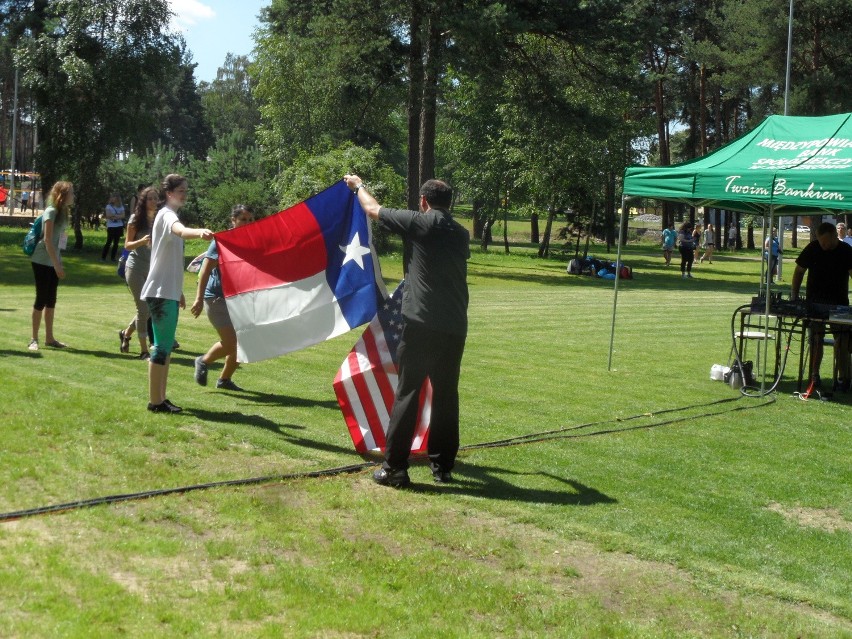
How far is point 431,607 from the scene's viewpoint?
16.9ft

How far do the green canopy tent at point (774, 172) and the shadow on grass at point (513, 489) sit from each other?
549 cm

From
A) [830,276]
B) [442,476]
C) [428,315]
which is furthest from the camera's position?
[830,276]

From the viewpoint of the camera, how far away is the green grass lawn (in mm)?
5047

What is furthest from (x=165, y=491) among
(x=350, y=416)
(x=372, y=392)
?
(x=372, y=392)

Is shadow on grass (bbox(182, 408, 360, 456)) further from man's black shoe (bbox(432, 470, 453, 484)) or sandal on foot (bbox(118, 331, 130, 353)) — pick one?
sandal on foot (bbox(118, 331, 130, 353))

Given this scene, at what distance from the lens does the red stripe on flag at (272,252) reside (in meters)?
8.53

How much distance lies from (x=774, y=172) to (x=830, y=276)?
1.86 meters

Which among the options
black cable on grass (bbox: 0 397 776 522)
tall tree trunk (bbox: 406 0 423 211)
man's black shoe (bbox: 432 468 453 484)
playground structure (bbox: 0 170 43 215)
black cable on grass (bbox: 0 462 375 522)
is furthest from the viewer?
playground structure (bbox: 0 170 43 215)

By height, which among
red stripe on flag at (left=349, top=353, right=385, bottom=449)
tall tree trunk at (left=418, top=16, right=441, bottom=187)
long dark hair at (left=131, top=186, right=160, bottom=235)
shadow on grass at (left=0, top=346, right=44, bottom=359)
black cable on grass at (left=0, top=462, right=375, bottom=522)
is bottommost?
black cable on grass at (left=0, top=462, right=375, bottom=522)

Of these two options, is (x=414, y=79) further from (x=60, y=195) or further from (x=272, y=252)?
(x=272, y=252)

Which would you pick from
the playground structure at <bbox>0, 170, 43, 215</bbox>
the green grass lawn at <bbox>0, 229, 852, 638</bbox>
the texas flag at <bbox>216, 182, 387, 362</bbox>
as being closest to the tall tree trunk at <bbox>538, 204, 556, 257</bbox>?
the playground structure at <bbox>0, 170, 43, 215</bbox>

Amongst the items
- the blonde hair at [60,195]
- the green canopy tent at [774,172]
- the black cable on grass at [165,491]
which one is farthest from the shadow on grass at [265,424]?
the green canopy tent at [774,172]

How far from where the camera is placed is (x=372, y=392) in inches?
318

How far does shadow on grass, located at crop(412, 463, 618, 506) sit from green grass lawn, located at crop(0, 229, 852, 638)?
0.03 meters
